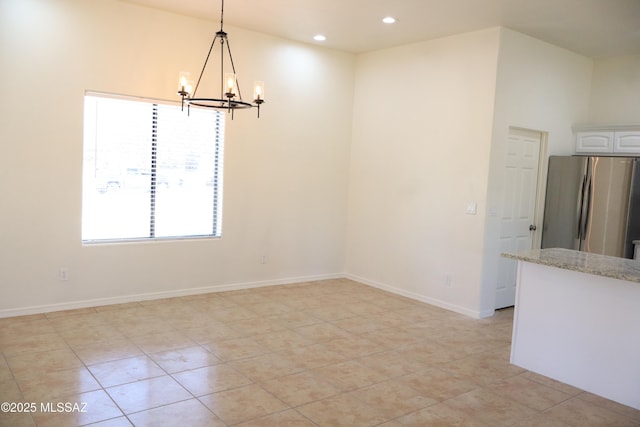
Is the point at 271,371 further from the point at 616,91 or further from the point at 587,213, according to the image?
the point at 616,91

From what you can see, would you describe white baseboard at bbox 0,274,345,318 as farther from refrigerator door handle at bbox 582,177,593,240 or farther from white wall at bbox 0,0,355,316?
refrigerator door handle at bbox 582,177,593,240

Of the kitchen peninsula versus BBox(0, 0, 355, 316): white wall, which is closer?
the kitchen peninsula

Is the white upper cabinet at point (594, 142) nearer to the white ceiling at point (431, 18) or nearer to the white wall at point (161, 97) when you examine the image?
the white ceiling at point (431, 18)

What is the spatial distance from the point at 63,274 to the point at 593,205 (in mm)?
5543

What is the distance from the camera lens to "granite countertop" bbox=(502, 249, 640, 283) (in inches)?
127

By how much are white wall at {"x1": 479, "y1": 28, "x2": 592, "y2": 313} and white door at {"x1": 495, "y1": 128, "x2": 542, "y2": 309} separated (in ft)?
0.42

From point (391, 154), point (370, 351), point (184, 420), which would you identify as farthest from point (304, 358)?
point (391, 154)

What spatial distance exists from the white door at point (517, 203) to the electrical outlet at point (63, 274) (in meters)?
4.49

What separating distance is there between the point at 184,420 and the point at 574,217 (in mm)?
4660

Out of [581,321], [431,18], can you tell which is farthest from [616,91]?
[581,321]

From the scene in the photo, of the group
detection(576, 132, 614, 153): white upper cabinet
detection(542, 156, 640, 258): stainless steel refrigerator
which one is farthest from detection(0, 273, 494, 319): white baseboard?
detection(576, 132, 614, 153): white upper cabinet

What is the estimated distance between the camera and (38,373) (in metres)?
3.35

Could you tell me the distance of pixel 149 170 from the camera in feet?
17.1

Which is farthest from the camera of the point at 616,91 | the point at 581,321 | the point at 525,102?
the point at 616,91
